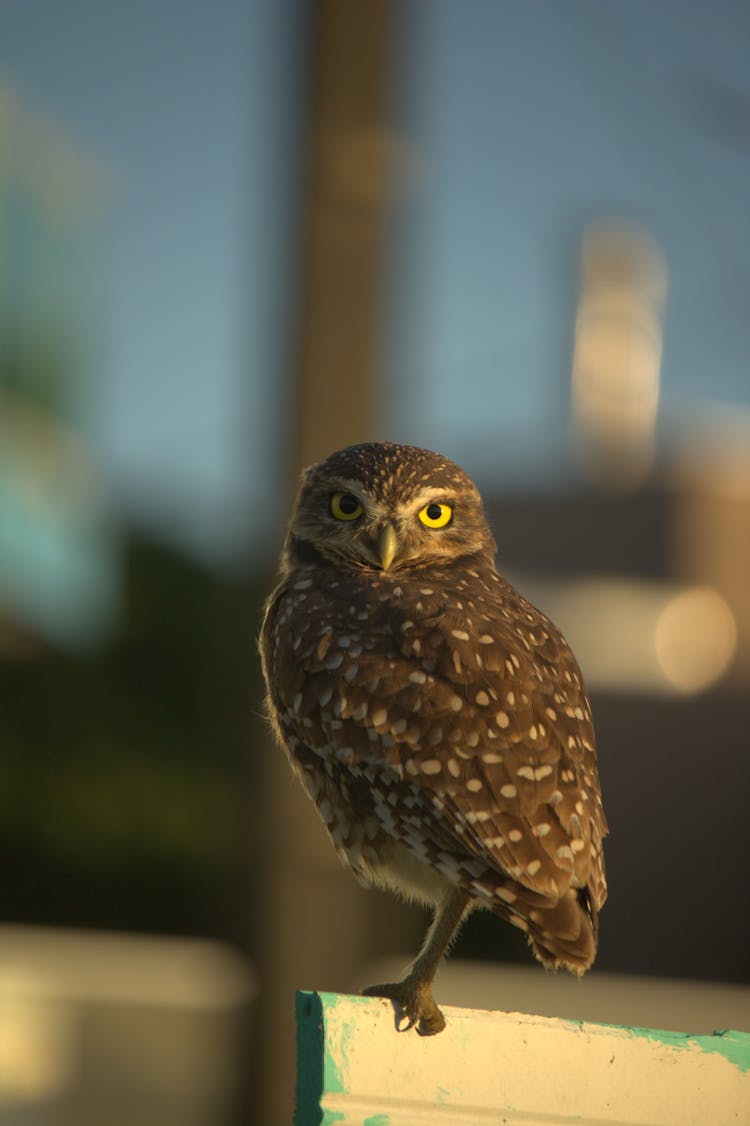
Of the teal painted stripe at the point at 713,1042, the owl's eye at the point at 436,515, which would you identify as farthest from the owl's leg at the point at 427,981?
the owl's eye at the point at 436,515

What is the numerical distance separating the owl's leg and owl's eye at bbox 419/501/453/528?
2.75ft

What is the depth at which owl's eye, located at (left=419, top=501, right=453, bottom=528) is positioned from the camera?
3428 millimetres

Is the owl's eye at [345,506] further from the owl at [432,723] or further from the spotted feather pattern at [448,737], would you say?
the spotted feather pattern at [448,737]

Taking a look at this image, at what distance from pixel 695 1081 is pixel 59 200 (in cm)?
1791

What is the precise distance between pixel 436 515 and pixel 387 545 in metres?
0.17

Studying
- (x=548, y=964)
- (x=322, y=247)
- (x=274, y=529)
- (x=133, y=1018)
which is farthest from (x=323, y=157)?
(x=133, y=1018)

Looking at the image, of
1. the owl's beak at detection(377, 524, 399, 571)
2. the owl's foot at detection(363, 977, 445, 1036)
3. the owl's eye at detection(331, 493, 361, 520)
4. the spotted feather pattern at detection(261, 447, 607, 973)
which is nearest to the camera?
the owl's foot at detection(363, 977, 445, 1036)

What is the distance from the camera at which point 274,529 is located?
6.29 m

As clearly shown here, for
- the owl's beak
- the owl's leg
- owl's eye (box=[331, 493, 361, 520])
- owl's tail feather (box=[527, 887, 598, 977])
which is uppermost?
owl's eye (box=[331, 493, 361, 520])

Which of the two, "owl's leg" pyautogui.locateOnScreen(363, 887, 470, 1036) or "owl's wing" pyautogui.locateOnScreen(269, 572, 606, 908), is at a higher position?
"owl's wing" pyautogui.locateOnScreen(269, 572, 606, 908)

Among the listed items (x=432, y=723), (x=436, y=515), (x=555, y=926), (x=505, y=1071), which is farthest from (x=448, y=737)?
(x=436, y=515)

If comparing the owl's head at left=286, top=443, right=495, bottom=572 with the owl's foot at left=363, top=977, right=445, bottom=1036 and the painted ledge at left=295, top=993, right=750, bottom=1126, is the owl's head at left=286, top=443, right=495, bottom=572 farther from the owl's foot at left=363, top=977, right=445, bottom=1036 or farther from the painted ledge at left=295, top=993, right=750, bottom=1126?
the painted ledge at left=295, top=993, right=750, bottom=1126

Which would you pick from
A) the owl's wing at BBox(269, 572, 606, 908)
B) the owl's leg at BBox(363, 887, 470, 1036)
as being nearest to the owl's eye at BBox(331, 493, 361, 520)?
the owl's wing at BBox(269, 572, 606, 908)

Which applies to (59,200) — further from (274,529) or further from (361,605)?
(361,605)
